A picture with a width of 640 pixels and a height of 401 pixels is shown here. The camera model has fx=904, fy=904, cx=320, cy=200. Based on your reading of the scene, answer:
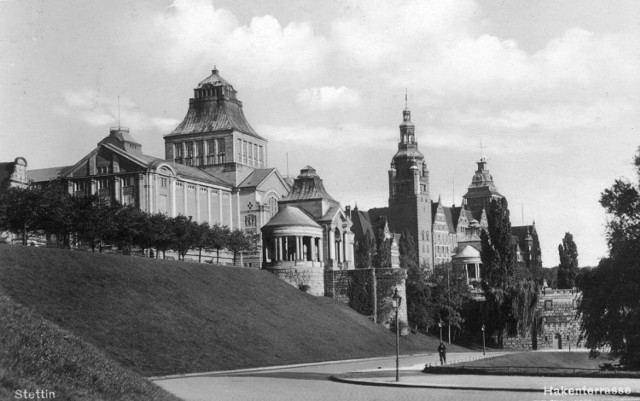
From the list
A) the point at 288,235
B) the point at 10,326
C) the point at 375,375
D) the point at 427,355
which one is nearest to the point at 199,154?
the point at 288,235

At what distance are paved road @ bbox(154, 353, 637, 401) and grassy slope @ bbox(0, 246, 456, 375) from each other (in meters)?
3.87

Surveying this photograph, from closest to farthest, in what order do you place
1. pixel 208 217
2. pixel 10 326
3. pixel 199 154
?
1. pixel 10 326
2. pixel 208 217
3. pixel 199 154

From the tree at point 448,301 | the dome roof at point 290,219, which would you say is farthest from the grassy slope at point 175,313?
the tree at point 448,301

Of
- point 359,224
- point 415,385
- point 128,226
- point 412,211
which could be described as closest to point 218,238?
point 128,226

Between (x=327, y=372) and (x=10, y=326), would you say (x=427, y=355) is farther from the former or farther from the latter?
(x=10, y=326)

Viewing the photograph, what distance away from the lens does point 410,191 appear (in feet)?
503

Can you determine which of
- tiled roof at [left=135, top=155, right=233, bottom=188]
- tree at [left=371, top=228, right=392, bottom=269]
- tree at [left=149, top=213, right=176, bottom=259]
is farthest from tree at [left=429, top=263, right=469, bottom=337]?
tree at [left=149, top=213, right=176, bottom=259]

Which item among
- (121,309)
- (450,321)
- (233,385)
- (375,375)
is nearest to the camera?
(233,385)

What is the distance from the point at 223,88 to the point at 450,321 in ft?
137

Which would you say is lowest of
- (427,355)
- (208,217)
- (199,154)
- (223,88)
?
(427,355)

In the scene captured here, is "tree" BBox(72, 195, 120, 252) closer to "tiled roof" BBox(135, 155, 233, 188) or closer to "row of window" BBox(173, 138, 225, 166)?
"tiled roof" BBox(135, 155, 233, 188)

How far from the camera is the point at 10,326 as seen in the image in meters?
21.9

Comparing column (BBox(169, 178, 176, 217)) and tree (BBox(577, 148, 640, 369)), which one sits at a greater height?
column (BBox(169, 178, 176, 217))

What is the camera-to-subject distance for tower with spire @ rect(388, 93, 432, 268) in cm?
15250
